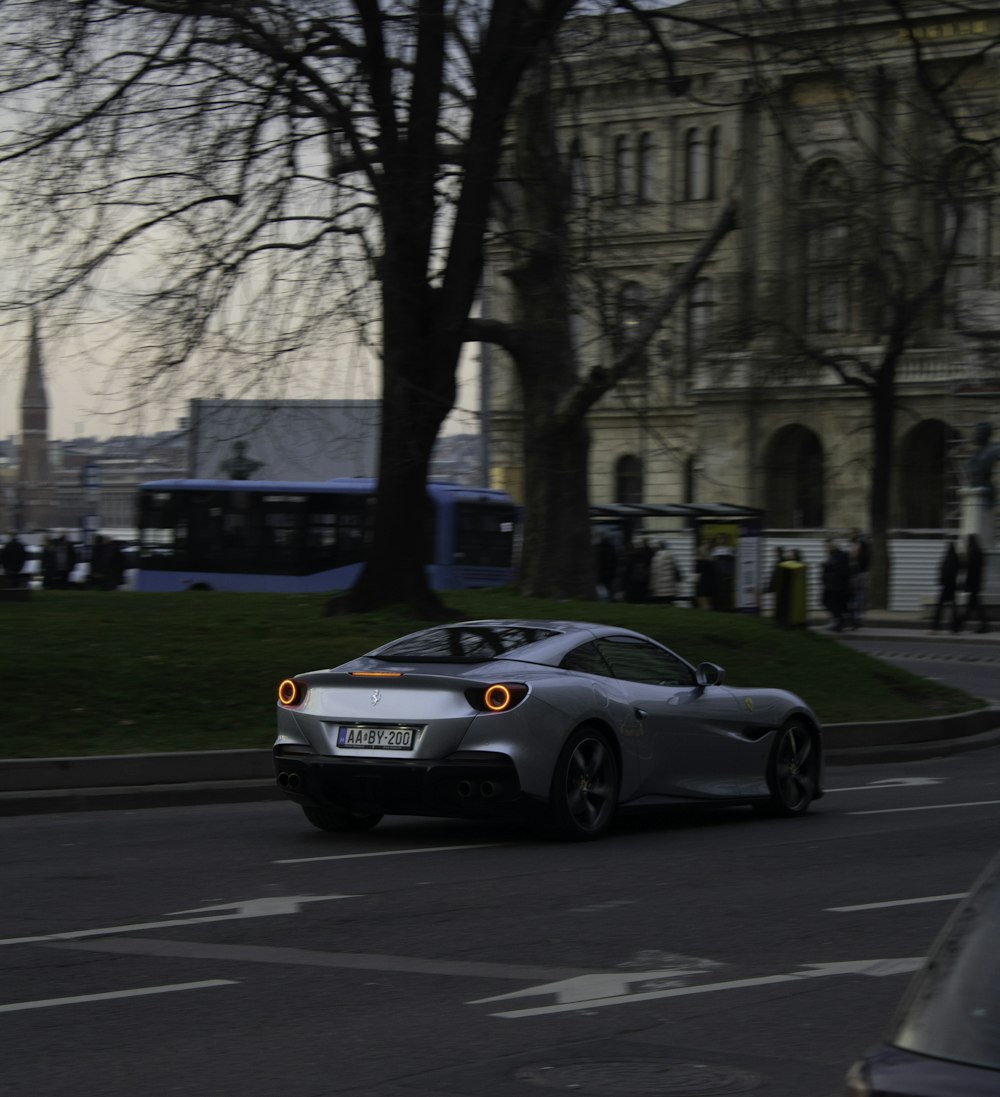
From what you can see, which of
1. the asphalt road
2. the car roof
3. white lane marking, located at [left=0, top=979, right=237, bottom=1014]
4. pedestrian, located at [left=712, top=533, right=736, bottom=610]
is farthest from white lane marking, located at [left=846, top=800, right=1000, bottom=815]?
pedestrian, located at [left=712, top=533, right=736, bottom=610]

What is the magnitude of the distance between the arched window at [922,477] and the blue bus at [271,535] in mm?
28376

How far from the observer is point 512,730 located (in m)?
10.2

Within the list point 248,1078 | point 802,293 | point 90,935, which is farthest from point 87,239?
point 802,293

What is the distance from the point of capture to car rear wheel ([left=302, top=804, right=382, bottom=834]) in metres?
11.2

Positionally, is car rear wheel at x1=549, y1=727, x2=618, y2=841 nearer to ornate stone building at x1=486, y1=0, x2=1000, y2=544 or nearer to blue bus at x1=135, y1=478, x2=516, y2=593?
ornate stone building at x1=486, y1=0, x2=1000, y2=544

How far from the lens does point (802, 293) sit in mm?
46469

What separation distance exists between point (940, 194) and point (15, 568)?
25311mm

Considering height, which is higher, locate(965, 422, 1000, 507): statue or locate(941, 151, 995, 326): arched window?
locate(941, 151, 995, 326): arched window

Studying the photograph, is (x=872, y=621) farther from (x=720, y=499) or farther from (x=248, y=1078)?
(x=248, y=1078)

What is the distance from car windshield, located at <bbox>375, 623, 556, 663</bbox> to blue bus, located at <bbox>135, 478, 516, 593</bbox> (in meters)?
30.3

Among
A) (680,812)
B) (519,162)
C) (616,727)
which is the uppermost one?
(519,162)

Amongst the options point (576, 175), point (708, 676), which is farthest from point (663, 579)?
point (708, 676)

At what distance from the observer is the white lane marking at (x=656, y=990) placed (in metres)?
6.33

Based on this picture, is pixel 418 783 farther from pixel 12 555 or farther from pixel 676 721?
pixel 12 555
